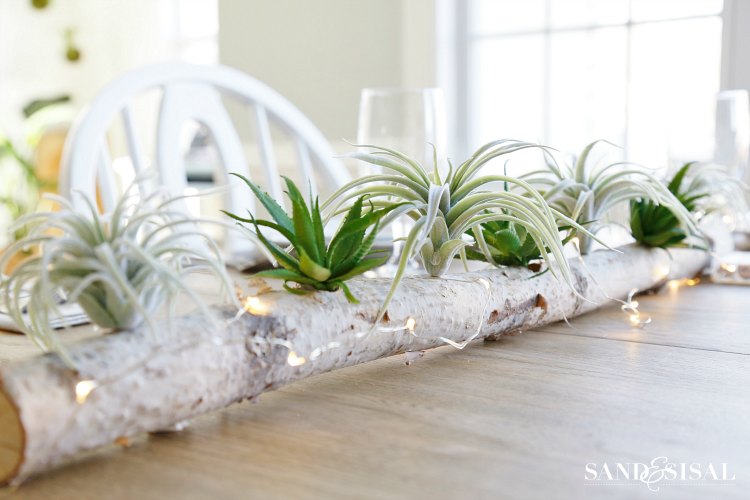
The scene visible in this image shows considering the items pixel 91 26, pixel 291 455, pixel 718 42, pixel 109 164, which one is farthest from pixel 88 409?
pixel 91 26

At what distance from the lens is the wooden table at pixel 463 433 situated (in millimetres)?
473

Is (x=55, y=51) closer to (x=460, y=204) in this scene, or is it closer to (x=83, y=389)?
(x=460, y=204)

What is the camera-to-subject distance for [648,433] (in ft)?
1.82

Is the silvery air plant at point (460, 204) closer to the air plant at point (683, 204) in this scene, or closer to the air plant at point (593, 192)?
the air plant at point (593, 192)

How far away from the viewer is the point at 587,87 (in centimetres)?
249

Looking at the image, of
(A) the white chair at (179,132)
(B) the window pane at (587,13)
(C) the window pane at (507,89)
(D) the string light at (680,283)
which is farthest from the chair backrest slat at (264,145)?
(B) the window pane at (587,13)

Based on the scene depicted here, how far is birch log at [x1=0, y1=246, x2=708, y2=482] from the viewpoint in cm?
48

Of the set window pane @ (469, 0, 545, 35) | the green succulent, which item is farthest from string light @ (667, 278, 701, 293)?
window pane @ (469, 0, 545, 35)

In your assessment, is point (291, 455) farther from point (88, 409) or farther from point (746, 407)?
point (746, 407)

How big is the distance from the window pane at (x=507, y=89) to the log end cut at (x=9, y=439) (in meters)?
2.26

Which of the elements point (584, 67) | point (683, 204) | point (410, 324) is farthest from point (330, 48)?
point (410, 324)

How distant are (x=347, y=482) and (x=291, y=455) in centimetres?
6

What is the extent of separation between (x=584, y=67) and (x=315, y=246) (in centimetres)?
204

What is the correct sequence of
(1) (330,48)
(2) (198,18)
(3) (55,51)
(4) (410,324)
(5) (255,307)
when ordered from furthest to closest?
1. (3) (55,51)
2. (2) (198,18)
3. (1) (330,48)
4. (4) (410,324)
5. (5) (255,307)
